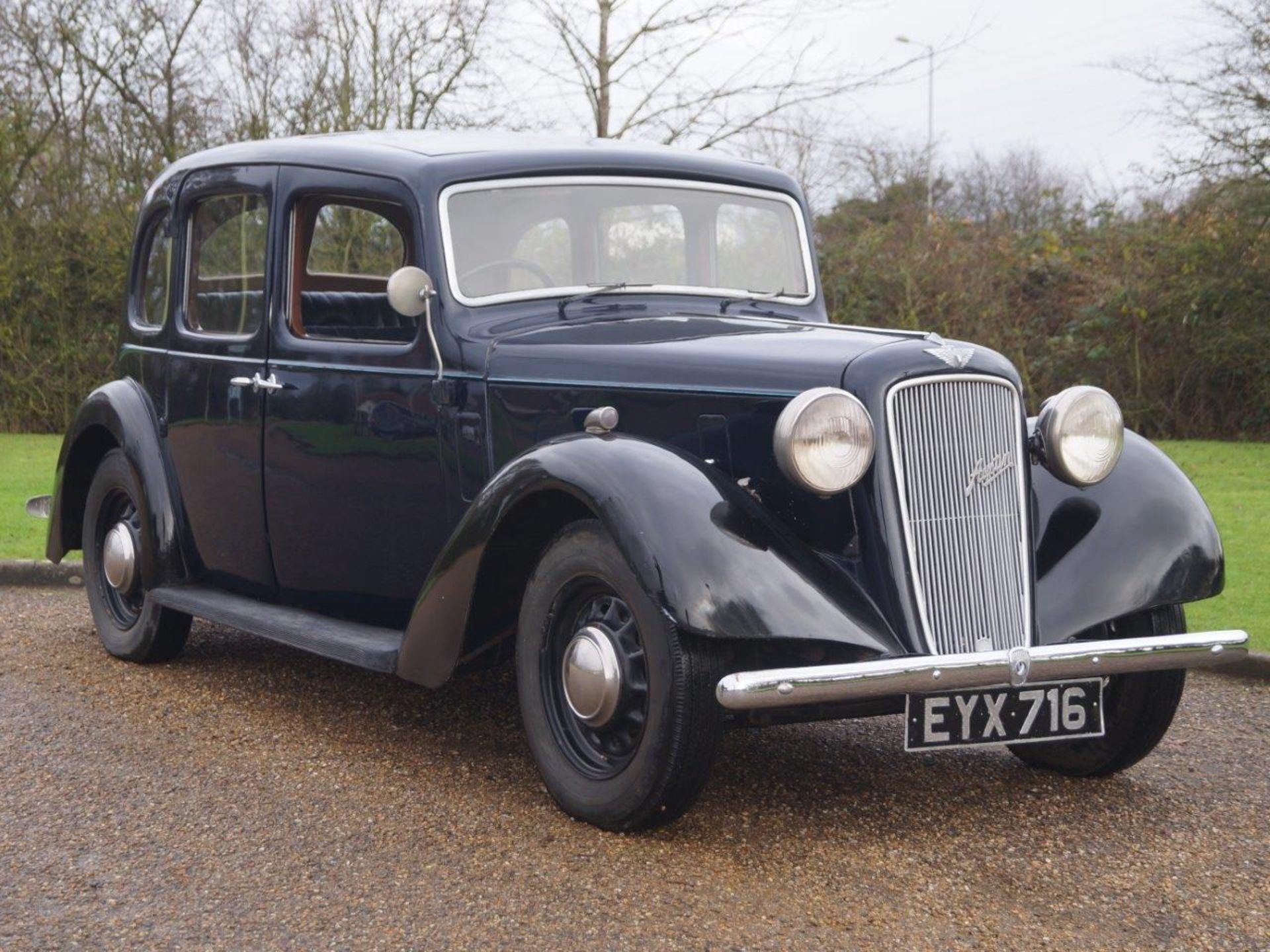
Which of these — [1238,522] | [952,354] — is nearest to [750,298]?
[952,354]

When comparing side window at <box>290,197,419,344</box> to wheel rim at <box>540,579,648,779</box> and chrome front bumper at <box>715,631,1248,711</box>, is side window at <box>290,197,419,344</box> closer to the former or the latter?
wheel rim at <box>540,579,648,779</box>

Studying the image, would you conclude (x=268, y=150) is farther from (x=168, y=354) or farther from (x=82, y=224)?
(x=82, y=224)

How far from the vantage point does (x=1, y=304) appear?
1462 centimetres

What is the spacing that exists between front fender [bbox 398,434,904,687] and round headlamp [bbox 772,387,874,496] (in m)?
0.16

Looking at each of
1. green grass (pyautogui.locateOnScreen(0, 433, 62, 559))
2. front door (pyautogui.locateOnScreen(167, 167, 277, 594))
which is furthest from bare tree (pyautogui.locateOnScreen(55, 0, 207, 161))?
front door (pyautogui.locateOnScreen(167, 167, 277, 594))

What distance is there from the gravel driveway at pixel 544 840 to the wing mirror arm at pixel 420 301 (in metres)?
1.10

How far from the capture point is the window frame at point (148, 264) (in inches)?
224

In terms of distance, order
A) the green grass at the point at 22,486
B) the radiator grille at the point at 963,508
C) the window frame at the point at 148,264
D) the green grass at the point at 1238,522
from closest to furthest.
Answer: the radiator grille at the point at 963,508
the window frame at the point at 148,264
the green grass at the point at 1238,522
the green grass at the point at 22,486

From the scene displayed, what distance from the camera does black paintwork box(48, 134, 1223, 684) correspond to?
11.7ft

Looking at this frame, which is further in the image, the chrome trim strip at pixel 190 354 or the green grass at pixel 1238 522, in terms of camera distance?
the green grass at pixel 1238 522

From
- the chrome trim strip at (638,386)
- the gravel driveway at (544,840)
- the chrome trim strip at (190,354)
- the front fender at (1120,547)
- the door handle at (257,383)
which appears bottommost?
the gravel driveway at (544,840)

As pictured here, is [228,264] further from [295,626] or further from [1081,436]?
[1081,436]

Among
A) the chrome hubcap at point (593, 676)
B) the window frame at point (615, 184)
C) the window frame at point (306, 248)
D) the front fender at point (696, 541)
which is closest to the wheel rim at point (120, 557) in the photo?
the window frame at point (306, 248)

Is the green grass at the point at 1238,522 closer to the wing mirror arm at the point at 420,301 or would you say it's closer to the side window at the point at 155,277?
the wing mirror arm at the point at 420,301
